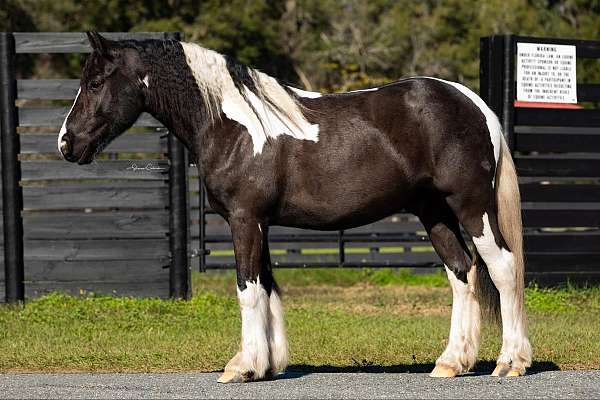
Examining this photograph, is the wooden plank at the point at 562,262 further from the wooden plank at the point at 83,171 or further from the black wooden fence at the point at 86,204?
the wooden plank at the point at 83,171

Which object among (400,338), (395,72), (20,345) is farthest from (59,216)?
(395,72)

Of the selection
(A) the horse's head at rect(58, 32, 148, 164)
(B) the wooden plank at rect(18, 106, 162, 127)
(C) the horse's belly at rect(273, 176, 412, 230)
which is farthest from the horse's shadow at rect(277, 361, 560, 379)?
(B) the wooden plank at rect(18, 106, 162, 127)

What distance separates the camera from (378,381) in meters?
7.10

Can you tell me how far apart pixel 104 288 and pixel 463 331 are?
17.2 ft

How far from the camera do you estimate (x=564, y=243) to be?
1209 centimetres

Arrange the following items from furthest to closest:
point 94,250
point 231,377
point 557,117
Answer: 1. point 557,117
2. point 94,250
3. point 231,377

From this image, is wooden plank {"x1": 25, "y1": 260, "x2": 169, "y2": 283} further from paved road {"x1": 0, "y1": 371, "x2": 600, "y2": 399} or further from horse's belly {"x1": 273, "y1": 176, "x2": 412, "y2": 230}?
horse's belly {"x1": 273, "y1": 176, "x2": 412, "y2": 230}

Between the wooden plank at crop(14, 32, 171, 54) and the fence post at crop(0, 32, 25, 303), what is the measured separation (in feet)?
0.38

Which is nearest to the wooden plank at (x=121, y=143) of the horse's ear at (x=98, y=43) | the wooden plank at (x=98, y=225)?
the wooden plank at (x=98, y=225)

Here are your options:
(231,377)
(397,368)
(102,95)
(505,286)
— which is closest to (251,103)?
(102,95)

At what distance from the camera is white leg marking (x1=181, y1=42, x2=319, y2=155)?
7.37 meters

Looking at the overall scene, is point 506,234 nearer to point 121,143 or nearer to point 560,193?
point 560,193

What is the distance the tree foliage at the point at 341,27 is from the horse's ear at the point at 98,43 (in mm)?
22148

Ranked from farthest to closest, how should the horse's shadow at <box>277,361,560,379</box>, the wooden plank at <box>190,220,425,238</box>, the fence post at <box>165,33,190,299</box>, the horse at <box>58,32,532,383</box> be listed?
the wooden plank at <box>190,220,425,238</box> → the fence post at <box>165,33,190,299</box> → the horse's shadow at <box>277,361,560,379</box> → the horse at <box>58,32,532,383</box>
